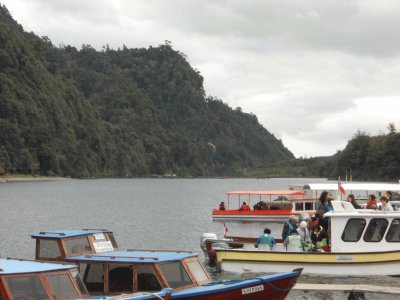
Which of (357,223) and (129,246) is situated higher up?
(357,223)

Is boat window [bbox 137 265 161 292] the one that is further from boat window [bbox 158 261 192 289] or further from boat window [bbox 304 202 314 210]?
boat window [bbox 304 202 314 210]

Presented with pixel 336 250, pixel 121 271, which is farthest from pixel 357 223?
pixel 121 271

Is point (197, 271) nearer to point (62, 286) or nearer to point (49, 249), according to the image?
point (62, 286)

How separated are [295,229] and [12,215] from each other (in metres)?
51.2

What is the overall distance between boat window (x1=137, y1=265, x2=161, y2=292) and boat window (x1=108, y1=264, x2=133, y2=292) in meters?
0.29

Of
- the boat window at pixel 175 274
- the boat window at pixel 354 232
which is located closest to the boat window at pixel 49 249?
the boat window at pixel 175 274

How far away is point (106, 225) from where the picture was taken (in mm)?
65938

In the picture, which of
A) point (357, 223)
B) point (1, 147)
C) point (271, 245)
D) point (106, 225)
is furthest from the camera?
point (1, 147)

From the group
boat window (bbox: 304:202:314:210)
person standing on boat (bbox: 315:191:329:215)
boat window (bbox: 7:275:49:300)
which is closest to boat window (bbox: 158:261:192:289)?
boat window (bbox: 7:275:49:300)

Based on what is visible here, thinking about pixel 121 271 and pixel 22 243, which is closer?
pixel 121 271

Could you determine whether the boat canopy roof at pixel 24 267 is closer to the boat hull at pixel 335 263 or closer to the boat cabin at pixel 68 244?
the boat cabin at pixel 68 244

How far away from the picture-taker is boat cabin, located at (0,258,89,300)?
16203mm

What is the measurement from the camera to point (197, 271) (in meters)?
20.3

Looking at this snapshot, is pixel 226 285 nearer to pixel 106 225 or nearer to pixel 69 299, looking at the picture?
pixel 69 299
